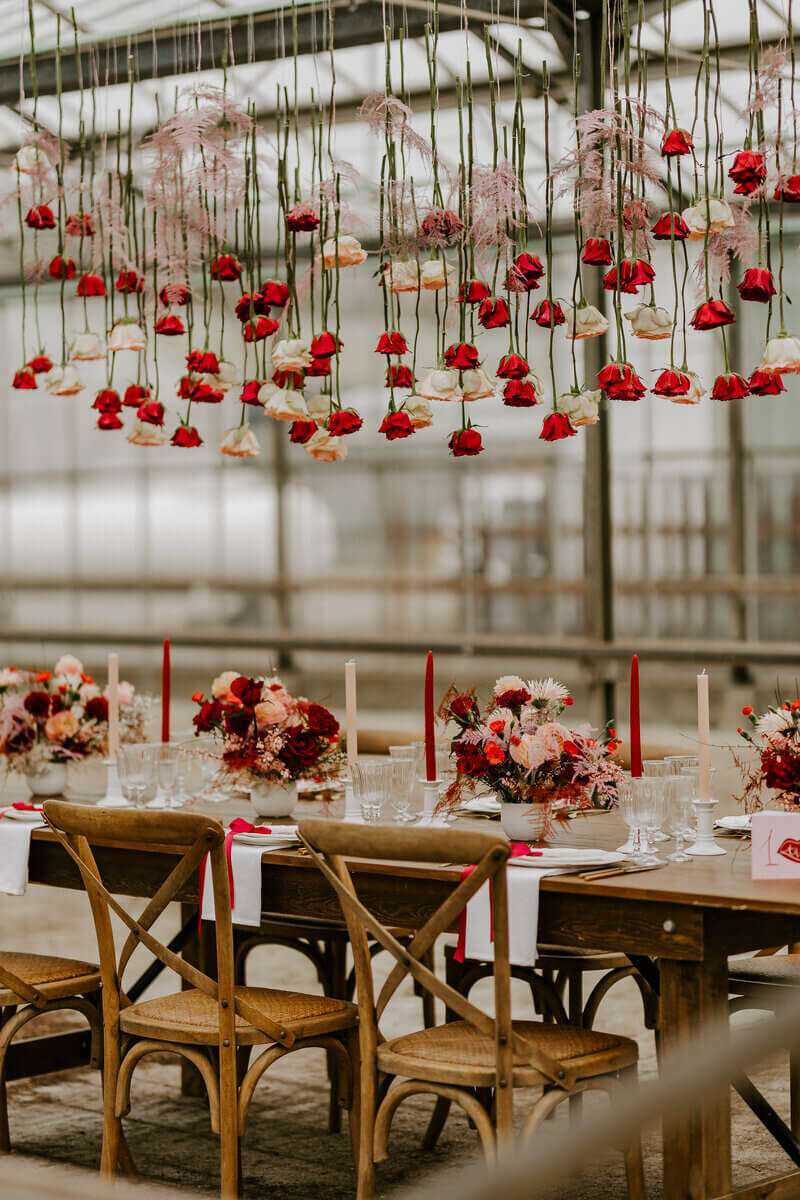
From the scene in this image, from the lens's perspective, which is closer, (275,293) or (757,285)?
(757,285)

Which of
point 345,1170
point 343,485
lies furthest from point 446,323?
point 343,485

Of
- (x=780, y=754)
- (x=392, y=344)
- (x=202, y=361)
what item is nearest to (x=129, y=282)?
(x=202, y=361)

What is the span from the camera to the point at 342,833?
116 inches

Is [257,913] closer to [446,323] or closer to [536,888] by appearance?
[536,888]

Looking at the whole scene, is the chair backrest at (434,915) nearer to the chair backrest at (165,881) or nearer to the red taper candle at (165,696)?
the chair backrest at (165,881)

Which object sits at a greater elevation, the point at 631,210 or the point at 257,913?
the point at 631,210

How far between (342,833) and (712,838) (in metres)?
0.80

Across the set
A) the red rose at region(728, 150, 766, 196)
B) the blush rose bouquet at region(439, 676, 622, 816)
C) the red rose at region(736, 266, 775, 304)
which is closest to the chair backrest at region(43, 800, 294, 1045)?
the blush rose bouquet at region(439, 676, 622, 816)

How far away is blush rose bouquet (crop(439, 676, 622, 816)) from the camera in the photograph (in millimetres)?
3299

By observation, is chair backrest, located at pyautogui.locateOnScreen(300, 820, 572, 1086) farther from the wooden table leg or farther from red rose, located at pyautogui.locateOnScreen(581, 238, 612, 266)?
red rose, located at pyautogui.locateOnScreen(581, 238, 612, 266)

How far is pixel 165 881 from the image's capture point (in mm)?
3230

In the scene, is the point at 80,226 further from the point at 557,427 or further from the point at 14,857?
the point at 14,857

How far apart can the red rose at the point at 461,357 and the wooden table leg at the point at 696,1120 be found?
1.41 m

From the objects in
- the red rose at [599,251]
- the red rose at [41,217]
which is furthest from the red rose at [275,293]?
the red rose at [599,251]
